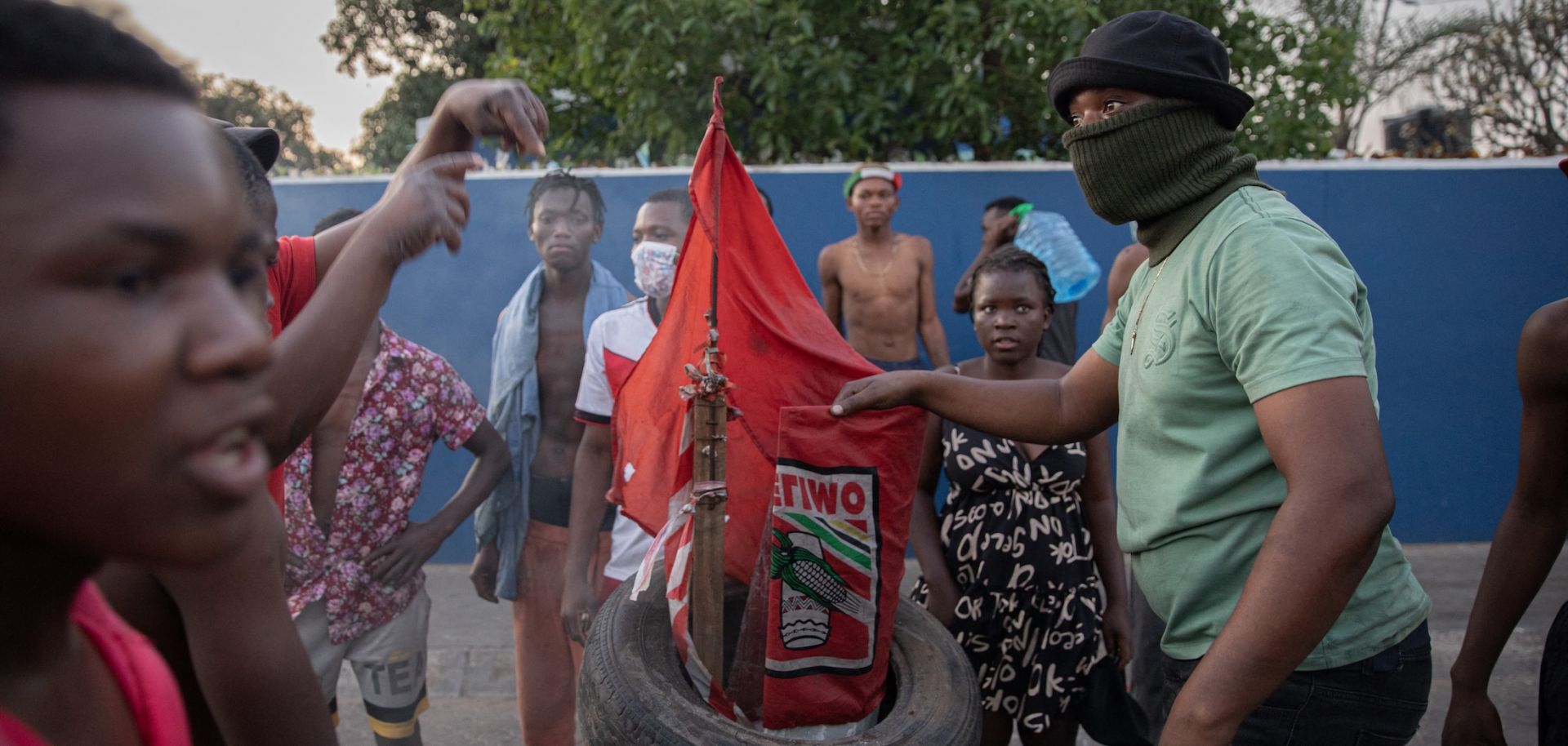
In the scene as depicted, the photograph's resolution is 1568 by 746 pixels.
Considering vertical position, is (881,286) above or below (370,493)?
above

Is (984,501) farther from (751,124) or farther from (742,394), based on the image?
(751,124)

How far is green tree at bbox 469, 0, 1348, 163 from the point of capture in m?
6.68

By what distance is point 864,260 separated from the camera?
593 centimetres

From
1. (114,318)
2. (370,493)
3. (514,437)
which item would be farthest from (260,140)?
(514,437)

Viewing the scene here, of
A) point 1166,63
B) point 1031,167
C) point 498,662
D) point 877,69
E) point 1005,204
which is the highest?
point 877,69

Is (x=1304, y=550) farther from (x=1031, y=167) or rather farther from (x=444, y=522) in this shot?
(x=1031, y=167)

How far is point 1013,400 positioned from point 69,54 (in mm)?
2052

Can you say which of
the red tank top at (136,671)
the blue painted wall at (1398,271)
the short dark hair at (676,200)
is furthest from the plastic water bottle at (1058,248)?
the red tank top at (136,671)

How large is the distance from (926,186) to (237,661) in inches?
223

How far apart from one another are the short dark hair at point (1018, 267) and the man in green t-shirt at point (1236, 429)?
1.23m

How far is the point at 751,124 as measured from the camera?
23.9 ft

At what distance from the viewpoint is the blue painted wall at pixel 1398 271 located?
6172 mm

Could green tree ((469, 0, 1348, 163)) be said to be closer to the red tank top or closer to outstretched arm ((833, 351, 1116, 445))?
outstretched arm ((833, 351, 1116, 445))

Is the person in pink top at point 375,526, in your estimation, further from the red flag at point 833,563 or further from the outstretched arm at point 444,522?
the red flag at point 833,563
